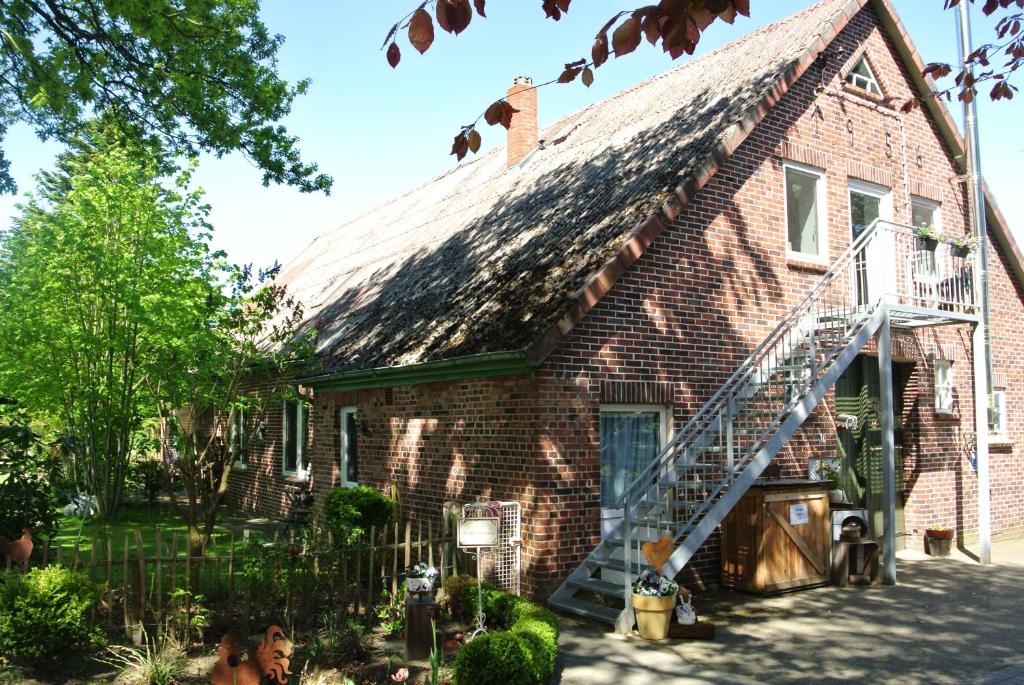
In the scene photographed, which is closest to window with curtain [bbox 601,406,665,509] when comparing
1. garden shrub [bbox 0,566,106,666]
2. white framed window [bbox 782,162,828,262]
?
white framed window [bbox 782,162,828,262]

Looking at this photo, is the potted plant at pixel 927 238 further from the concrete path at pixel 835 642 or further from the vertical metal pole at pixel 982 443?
the concrete path at pixel 835 642

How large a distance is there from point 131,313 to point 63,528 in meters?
4.63

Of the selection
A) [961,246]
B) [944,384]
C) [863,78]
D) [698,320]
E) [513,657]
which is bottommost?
[513,657]

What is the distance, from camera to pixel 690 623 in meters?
8.33

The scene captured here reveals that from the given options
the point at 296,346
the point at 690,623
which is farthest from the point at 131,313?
the point at 690,623

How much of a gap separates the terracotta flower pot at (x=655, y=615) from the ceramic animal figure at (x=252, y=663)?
375 centimetres

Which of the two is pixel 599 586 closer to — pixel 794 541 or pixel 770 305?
pixel 794 541

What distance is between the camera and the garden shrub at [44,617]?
6773 millimetres

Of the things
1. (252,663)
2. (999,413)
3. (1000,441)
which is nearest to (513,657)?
(252,663)

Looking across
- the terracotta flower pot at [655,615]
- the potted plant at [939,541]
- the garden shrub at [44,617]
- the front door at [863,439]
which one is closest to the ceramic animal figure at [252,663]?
the garden shrub at [44,617]

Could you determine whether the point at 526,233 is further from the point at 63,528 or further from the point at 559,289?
the point at 63,528

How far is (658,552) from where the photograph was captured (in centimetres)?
846

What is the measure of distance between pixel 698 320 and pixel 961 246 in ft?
14.8

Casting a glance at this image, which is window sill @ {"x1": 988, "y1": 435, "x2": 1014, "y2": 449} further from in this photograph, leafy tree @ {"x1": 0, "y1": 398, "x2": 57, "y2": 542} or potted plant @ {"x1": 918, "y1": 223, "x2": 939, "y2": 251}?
leafy tree @ {"x1": 0, "y1": 398, "x2": 57, "y2": 542}
